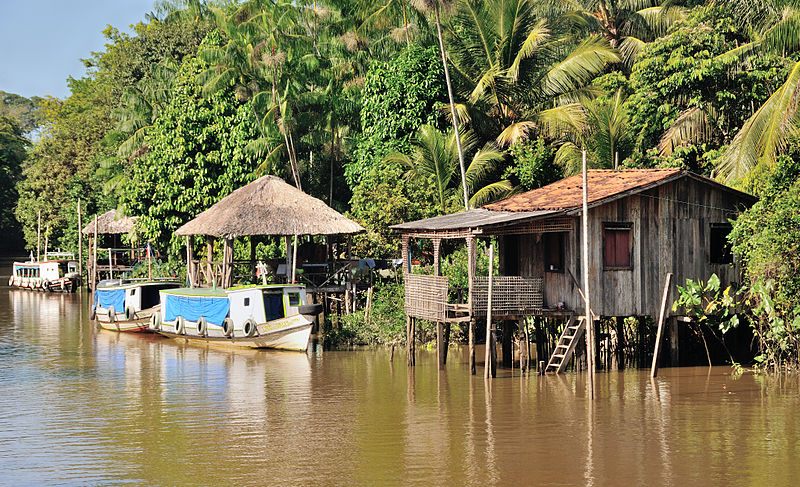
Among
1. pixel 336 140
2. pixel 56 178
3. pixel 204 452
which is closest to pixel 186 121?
pixel 336 140

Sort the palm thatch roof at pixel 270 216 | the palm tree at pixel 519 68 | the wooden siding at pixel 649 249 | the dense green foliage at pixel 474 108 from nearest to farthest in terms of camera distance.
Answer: the wooden siding at pixel 649 249 < the dense green foliage at pixel 474 108 < the palm thatch roof at pixel 270 216 < the palm tree at pixel 519 68

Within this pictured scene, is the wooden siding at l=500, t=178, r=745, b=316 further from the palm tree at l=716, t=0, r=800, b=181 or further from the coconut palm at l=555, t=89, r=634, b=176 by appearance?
the coconut palm at l=555, t=89, r=634, b=176

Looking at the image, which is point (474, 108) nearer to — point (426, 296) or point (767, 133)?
point (426, 296)

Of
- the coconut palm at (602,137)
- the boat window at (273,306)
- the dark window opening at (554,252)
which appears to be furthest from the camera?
the coconut palm at (602,137)

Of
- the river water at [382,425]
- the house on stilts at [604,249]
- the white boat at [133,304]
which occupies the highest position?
the house on stilts at [604,249]

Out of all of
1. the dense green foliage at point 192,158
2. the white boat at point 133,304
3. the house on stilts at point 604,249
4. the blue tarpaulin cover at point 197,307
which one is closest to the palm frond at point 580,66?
the house on stilts at point 604,249

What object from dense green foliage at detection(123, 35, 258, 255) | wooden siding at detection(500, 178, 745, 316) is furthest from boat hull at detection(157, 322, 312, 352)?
dense green foliage at detection(123, 35, 258, 255)

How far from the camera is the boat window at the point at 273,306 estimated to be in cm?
2694

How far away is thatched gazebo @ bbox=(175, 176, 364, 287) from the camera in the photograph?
28.6 m

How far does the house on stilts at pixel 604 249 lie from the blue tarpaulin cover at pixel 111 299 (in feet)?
50.9

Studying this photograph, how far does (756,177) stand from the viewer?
22.0m

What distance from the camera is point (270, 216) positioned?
2914 centimetres

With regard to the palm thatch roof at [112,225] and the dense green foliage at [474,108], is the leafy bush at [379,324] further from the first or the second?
the palm thatch roof at [112,225]

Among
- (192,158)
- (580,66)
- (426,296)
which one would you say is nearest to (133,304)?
(192,158)
